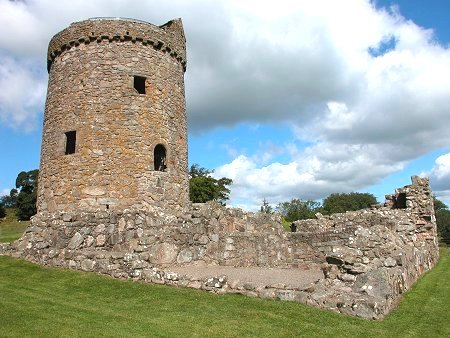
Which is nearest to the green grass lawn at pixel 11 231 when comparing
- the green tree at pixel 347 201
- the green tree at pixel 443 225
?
the green tree at pixel 443 225

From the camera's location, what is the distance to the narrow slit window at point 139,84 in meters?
16.7

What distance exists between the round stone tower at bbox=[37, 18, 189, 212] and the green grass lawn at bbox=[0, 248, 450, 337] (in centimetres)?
480

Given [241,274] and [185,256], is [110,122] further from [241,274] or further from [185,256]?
[241,274]

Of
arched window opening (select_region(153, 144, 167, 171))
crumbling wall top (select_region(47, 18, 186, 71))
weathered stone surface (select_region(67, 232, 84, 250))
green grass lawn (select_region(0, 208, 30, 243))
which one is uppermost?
crumbling wall top (select_region(47, 18, 186, 71))

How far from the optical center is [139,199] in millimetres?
15453

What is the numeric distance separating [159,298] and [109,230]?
511cm

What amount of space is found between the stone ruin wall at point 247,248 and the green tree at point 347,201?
70.3m

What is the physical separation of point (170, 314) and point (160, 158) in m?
9.82

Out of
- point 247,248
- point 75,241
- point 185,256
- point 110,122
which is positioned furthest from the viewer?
point 110,122

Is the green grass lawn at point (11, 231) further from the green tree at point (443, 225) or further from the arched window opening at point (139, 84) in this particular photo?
the green tree at point (443, 225)

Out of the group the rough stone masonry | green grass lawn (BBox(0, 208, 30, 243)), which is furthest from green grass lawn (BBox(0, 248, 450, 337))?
green grass lawn (BBox(0, 208, 30, 243))

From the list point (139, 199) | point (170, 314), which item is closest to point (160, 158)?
point (139, 199)

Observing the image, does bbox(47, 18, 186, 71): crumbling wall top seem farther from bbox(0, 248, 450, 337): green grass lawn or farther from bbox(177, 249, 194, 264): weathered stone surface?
bbox(0, 248, 450, 337): green grass lawn

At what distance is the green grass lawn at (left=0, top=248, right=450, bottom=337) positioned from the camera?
723 cm
